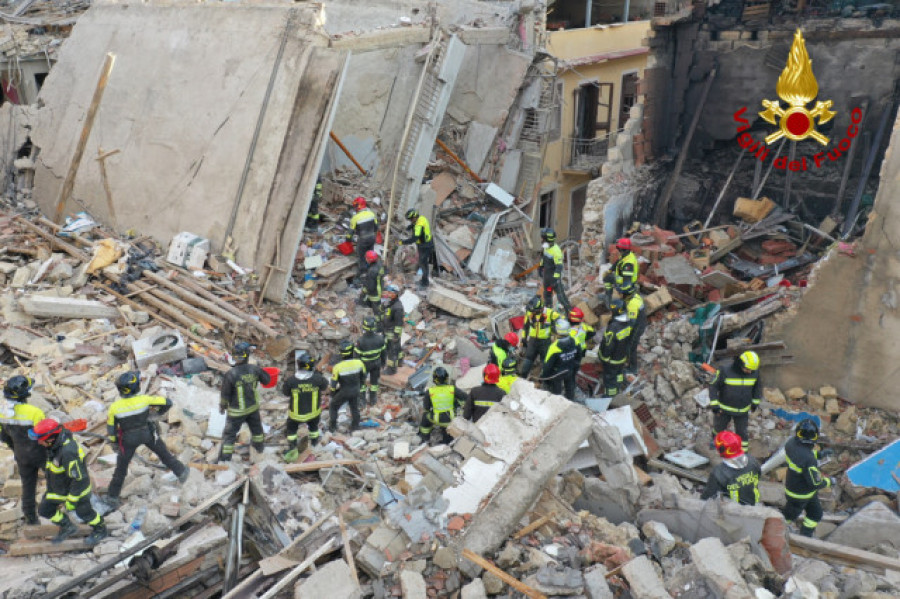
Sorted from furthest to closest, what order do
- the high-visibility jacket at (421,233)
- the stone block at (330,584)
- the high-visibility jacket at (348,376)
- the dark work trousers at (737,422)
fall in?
the high-visibility jacket at (421,233) → the dark work trousers at (737,422) → the high-visibility jacket at (348,376) → the stone block at (330,584)

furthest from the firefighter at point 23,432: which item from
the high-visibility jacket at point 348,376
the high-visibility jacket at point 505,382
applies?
the high-visibility jacket at point 505,382

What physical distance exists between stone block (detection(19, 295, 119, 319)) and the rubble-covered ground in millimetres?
36

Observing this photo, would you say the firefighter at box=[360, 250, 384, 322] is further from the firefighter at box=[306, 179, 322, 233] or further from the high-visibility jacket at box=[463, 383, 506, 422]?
the high-visibility jacket at box=[463, 383, 506, 422]

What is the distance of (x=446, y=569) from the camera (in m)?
5.44

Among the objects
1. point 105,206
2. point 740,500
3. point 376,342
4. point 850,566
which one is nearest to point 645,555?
point 740,500

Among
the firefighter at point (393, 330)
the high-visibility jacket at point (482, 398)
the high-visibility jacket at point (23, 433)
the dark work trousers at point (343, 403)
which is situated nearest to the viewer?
the high-visibility jacket at point (23, 433)

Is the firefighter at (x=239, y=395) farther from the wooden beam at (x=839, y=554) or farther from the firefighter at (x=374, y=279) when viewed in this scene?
the wooden beam at (x=839, y=554)

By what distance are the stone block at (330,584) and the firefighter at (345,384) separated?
318 centimetres

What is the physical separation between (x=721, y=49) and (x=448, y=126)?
579 cm

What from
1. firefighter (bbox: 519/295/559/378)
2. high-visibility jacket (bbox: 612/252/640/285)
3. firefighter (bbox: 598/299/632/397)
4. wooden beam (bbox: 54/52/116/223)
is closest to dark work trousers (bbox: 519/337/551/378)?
firefighter (bbox: 519/295/559/378)

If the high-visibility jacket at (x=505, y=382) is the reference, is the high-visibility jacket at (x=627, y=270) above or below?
above

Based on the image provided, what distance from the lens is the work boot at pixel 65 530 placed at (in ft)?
20.5

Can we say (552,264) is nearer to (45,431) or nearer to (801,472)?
(801,472)

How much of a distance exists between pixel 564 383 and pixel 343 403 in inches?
127
